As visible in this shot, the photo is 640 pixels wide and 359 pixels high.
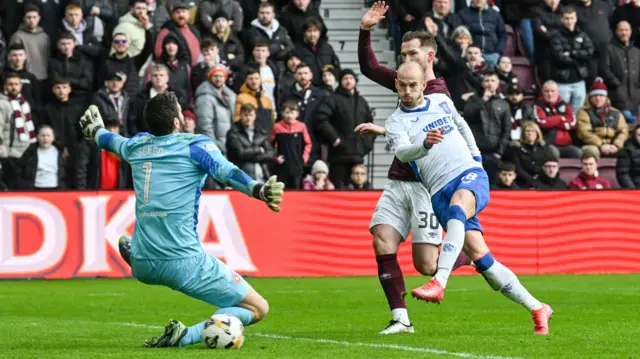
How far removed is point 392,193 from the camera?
436 inches

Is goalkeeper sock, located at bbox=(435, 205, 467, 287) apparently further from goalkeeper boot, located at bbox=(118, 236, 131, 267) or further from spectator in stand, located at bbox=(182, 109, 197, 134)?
spectator in stand, located at bbox=(182, 109, 197, 134)

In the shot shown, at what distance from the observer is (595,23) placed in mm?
24625

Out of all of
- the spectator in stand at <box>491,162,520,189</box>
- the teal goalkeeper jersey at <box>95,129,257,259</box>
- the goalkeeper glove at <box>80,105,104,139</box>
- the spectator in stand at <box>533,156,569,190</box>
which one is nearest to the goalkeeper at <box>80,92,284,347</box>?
the teal goalkeeper jersey at <box>95,129,257,259</box>

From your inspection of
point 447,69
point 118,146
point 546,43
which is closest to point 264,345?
point 118,146

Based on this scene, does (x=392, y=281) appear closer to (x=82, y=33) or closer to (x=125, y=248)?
(x=125, y=248)

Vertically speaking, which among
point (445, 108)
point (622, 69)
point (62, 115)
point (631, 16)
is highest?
→ point (445, 108)

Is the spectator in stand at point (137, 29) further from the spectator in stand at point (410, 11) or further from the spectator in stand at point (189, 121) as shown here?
the spectator in stand at point (410, 11)

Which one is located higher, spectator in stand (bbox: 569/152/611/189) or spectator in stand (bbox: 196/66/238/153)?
spectator in stand (bbox: 196/66/238/153)

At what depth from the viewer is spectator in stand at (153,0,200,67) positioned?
20953 mm

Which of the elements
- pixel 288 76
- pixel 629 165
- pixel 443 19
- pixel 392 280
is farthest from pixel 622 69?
pixel 392 280

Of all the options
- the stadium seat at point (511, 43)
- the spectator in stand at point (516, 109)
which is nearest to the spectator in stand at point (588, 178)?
the spectator in stand at point (516, 109)

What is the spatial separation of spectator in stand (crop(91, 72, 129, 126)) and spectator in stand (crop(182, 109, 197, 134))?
3.01 ft

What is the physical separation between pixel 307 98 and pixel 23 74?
4.52 meters

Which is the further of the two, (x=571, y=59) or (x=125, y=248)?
(x=571, y=59)
